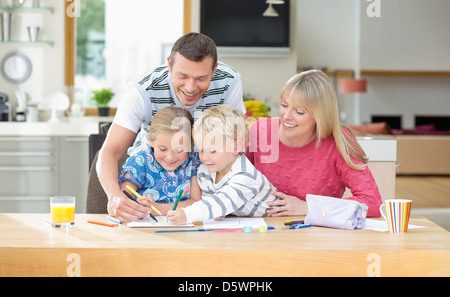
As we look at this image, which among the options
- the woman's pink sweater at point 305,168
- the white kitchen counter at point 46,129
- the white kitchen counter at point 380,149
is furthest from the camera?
the white kitchen counter at point 46,129

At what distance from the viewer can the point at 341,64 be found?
1151 centimetres

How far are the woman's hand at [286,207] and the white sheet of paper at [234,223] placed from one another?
9cm

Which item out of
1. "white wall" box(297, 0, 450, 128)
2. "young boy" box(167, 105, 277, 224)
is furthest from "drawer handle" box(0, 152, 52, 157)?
"white wall" box(297, 0, 450, 128)

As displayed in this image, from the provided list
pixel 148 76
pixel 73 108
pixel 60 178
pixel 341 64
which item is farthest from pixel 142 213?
pixel 341 64

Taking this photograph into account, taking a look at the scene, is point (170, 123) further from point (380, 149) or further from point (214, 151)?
point (380, 149)

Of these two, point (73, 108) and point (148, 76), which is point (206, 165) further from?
point (73, 108)

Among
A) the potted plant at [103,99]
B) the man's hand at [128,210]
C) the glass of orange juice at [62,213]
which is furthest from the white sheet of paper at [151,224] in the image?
the potted plant at [103,99]

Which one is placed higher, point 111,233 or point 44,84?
point 44,84

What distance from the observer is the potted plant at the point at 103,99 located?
18.7 feet

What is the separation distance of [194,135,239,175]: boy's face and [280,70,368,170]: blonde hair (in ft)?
1.01

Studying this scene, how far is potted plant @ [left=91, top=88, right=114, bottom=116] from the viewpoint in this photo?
18.7ft

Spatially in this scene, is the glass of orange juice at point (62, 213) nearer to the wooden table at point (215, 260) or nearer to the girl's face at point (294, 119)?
the wooden table at point (215, 260)

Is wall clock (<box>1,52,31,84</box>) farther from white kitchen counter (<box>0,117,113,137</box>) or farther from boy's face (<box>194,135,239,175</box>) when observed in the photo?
boy's face (<box>194,135,239,175</box>)
